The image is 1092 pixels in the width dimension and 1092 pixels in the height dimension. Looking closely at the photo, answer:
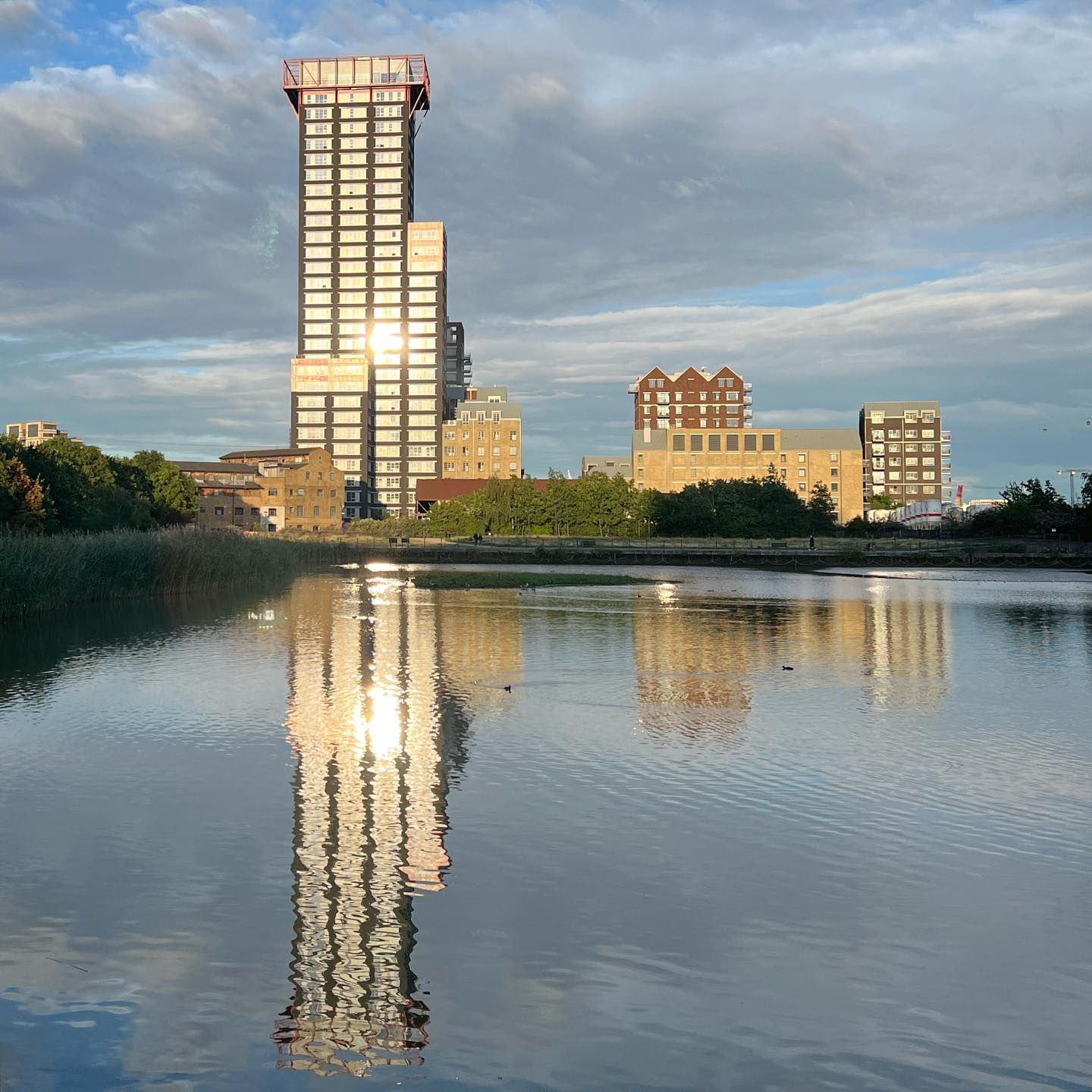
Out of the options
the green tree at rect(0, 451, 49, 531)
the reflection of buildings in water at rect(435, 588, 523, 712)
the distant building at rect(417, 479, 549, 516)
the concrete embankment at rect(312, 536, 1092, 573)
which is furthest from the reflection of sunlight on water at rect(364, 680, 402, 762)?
the distant building at rect(417, 479, 549, 516)

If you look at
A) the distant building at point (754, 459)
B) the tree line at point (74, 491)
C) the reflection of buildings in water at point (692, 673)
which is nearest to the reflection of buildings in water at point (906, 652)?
the reflection of buildings in water at point (692, 673)

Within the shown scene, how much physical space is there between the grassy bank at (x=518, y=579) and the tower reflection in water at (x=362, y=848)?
3241cm

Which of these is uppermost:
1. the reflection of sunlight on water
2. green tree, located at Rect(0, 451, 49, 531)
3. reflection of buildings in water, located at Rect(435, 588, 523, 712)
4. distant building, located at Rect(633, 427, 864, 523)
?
distant building, located at Rect(633, 427, 864, 523)

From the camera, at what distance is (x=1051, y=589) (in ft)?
185

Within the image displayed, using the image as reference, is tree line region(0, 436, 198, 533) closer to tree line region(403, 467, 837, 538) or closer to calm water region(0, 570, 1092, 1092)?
tree line region(403, 467, 837, 538)

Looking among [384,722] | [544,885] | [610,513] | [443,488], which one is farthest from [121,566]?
[443,488]

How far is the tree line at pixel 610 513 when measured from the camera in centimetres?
12381

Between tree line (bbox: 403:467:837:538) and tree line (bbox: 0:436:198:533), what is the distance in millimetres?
31803

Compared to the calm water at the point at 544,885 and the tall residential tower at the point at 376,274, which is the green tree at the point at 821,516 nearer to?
the tall residential tower at the point at 376,274

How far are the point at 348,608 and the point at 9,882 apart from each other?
29.5 meters

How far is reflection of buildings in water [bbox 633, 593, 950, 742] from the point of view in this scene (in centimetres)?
1708

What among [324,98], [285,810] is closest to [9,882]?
[285,810]

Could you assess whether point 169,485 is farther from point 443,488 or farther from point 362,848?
point 362,848

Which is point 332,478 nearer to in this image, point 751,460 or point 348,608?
point 751,460
